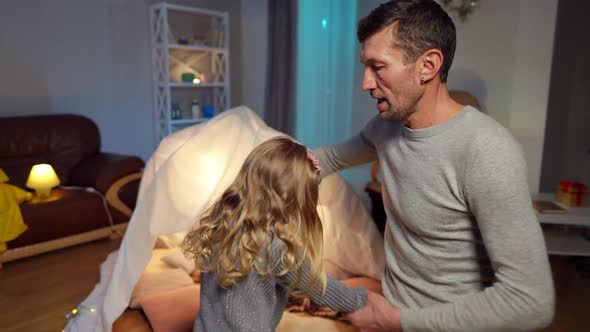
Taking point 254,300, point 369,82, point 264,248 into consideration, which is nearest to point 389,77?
point 369,82

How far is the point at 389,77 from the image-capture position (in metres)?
0.95

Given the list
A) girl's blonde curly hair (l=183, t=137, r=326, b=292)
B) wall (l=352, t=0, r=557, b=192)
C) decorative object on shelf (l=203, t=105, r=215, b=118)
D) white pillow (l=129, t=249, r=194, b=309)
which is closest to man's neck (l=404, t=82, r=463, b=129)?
girl's blonde curly hair (l=183, t=137, r=326, b=292)

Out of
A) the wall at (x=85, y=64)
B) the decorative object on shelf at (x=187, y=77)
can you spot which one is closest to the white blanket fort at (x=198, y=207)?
Answer: the wall at (x=85, y=64)

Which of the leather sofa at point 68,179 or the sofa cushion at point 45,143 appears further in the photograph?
the sofa cushion at point 45,143

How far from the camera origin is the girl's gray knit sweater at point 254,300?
3.46 feet

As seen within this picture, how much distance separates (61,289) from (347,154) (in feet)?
6.62

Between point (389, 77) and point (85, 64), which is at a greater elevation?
point (85, 64)

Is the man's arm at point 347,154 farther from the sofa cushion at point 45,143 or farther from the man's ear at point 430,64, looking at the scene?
the sofa cushion at point 45,143

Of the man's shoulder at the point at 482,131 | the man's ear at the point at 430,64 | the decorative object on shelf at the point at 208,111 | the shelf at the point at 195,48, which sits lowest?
the decorative object on shelf at the point at 208,111

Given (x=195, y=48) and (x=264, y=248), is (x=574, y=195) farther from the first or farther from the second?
(x=195, y=48)

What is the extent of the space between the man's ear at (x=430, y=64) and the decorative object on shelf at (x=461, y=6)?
8.48 ft

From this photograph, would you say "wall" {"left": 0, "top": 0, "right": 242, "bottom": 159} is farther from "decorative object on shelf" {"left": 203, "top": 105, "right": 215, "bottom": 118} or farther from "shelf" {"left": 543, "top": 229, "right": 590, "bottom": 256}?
"shelf" {"left": 543, "top": 229, "right": 590, "bottom": 256}

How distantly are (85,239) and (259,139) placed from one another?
1.99 m

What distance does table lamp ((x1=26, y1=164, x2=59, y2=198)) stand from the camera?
3.01 meters
